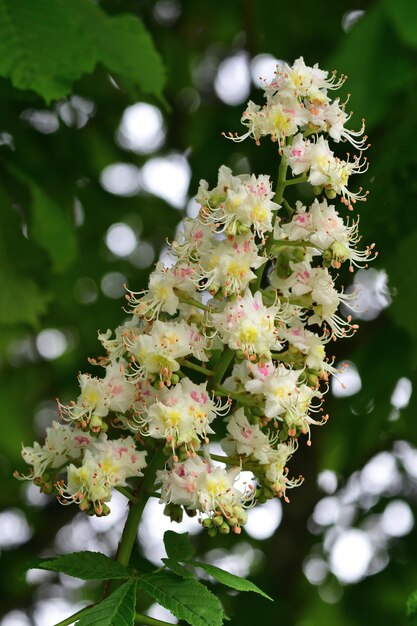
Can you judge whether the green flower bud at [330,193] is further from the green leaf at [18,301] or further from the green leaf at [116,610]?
the green leaf at [18,301]

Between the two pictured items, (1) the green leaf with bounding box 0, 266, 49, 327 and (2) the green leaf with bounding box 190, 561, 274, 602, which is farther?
(1) the green leaf with bounding box 0, 266, 49, 327

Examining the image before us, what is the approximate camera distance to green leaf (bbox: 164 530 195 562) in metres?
1.30

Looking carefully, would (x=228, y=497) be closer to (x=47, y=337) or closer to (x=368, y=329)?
(x=368, y=329)

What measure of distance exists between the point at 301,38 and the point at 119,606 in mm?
2292

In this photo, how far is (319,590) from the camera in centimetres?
371

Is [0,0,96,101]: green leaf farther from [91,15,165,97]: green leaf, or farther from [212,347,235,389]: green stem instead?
[212,347,235,389]: green stem

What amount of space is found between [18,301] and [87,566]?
1.59m

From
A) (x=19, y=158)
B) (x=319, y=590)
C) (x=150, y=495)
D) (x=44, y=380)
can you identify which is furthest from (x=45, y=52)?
(x=319, y=590)

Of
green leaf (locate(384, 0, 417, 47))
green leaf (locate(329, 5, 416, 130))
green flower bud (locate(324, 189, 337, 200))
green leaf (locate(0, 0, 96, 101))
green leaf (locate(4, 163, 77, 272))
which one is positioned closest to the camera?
green flower bud (locate(324, 189, 337, 200))

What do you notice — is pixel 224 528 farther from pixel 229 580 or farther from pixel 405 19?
pixel 405 19

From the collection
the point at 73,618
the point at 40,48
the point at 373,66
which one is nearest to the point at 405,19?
the point at 373,66

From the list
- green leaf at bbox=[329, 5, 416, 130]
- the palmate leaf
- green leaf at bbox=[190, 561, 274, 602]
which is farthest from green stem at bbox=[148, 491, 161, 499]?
green leaf at bbox=[329, 5, 416, 130]

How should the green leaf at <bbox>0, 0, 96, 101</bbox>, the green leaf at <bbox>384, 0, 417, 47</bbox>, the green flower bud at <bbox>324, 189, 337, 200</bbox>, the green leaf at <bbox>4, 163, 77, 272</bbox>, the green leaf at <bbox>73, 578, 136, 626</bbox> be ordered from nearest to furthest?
the green leaf at <bbox>73, 578, 136, 626</bbox> → the green flower bud at <bbox>324, 189, 337, 200</bbox> → the green leaf at <bbox>0, 0, 96, 101</bbox> → the green leaf at <bbox>384, 0, 417, 47</bbox> → the green leaf at <bbox>4, 163, 77, 272</bbox>

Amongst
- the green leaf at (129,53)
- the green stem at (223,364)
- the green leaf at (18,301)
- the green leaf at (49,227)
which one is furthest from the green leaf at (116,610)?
the green leaf at (18,301)
